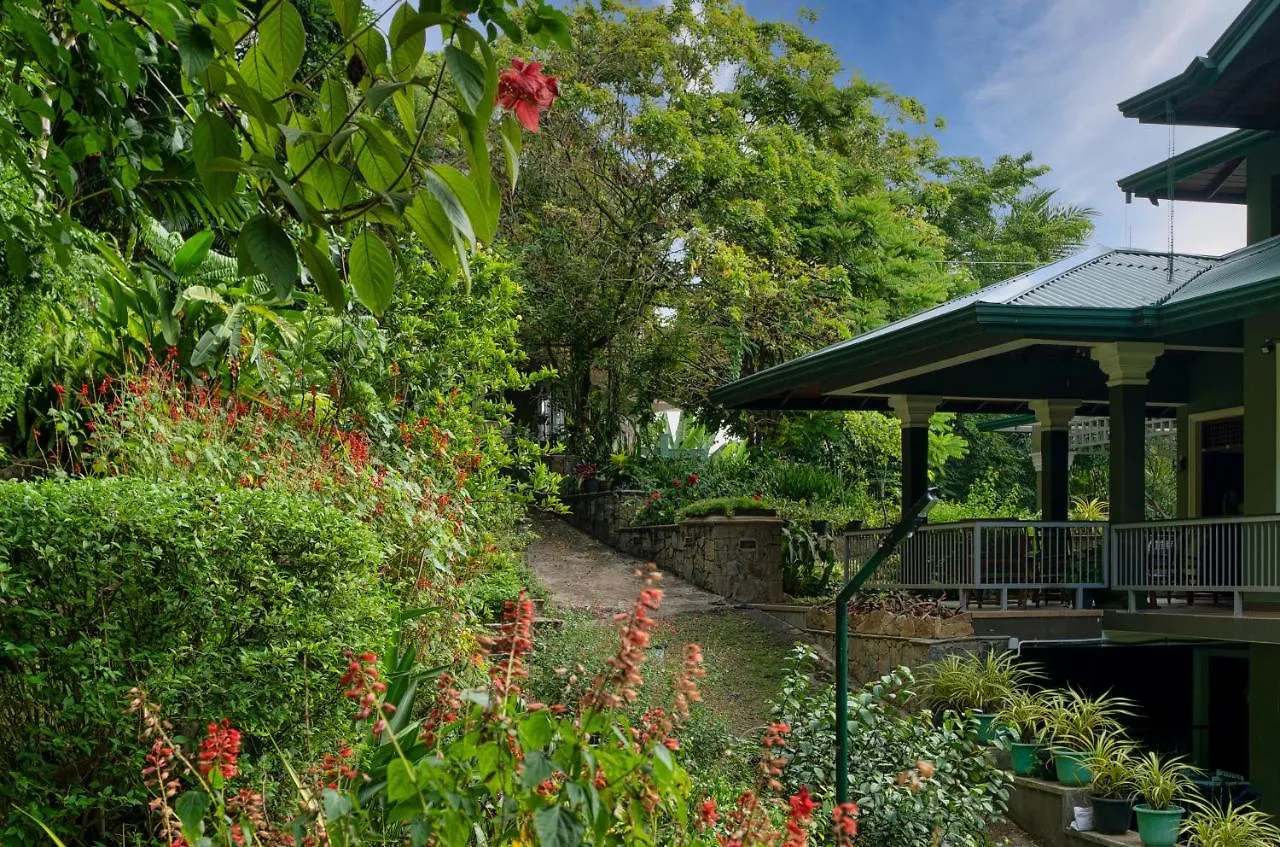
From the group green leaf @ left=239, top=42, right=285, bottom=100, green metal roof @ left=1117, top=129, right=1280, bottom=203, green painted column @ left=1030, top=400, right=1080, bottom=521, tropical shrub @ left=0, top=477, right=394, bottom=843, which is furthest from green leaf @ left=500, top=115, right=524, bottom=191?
green painted column @ left=1030, top=400, right=1080, bottom=521

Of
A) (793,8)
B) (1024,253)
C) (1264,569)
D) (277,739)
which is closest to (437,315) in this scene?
(277,739)

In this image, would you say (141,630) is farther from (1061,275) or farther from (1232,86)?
(1232,86)

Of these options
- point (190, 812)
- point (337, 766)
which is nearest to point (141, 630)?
point (337, 766)

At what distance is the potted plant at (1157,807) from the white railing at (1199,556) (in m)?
1.86

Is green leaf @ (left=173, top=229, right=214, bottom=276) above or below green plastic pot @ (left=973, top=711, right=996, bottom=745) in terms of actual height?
above

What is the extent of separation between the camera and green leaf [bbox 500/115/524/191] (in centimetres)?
200

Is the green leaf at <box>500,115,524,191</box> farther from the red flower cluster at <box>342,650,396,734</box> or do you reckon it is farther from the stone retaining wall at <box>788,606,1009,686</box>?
the stone retaining wall at <box>788,606,1009,686</box>

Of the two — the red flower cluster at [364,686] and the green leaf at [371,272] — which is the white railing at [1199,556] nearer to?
the red flower cluster at [364,686]

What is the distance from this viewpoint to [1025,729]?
896 cm

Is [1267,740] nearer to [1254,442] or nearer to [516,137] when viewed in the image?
[1254,442]

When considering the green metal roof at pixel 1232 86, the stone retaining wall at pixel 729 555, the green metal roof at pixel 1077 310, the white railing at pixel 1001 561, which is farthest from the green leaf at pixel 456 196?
the stone retaining wall at pixel 729 555

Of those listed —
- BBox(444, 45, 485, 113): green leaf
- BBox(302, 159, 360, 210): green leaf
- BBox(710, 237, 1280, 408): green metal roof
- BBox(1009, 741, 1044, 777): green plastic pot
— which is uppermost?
BBox(710, 237, 1280, 408): green metal roof

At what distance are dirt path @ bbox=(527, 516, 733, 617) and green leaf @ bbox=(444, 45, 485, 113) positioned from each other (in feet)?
32.8

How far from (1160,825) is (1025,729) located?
128 cm
